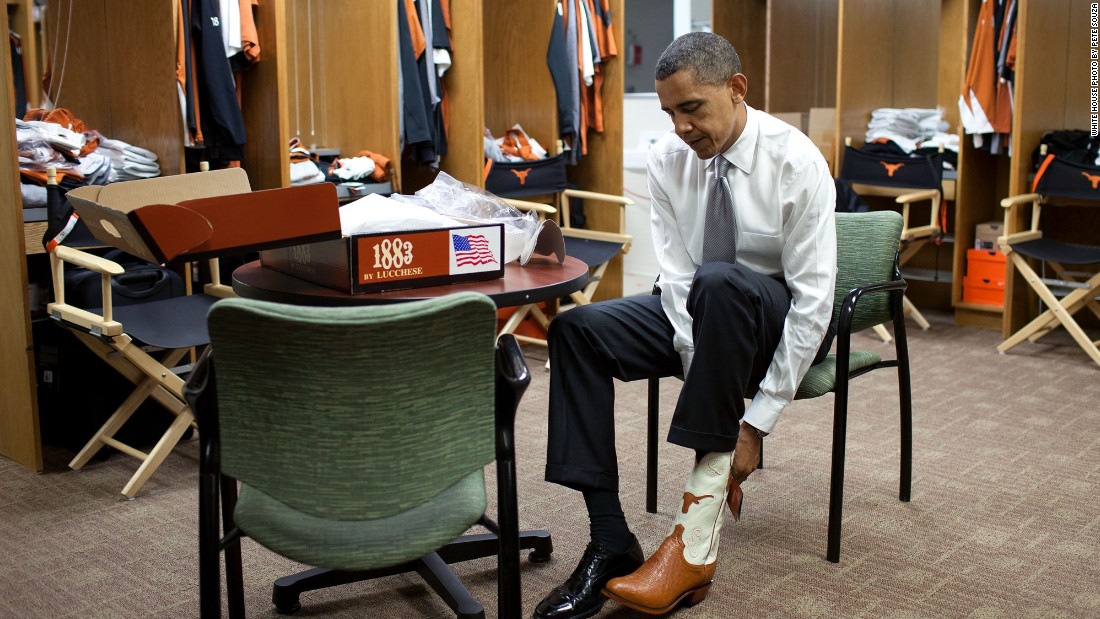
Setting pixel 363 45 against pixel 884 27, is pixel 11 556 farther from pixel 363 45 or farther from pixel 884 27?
pixel 884 27

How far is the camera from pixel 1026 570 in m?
2.43

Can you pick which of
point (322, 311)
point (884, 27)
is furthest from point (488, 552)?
point (884, 27)

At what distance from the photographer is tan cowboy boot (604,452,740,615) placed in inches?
84.0

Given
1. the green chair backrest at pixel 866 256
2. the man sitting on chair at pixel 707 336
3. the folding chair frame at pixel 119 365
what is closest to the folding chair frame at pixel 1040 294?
the green chair backrest at pixel 866 256

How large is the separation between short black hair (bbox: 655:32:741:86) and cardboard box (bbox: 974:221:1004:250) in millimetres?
3457

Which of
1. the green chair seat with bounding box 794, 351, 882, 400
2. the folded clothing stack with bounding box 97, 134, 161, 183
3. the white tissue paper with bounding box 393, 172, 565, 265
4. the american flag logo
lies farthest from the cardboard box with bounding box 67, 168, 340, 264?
the folded clothing stack with bounding box 97, 134, 161, 183

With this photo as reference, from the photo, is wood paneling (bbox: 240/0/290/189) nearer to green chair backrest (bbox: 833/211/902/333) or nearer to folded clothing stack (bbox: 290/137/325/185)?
folded clothing stack (bbox: 290/137/325/185)

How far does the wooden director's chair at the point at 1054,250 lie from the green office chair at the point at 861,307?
2.02m

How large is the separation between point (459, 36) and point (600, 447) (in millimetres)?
2944

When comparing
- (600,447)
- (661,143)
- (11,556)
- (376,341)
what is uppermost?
(661,143)

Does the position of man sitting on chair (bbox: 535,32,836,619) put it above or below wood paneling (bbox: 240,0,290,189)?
below

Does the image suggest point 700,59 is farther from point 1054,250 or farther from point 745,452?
point 1054,250

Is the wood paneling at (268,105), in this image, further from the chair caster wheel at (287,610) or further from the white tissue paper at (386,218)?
the chair caster wheel at (287,610)

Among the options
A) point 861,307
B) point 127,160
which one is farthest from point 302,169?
point 861,307
